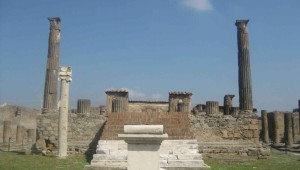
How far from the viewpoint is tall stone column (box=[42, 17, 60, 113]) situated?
752 inches

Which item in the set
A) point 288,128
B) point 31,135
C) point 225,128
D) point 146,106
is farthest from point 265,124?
point 31,135

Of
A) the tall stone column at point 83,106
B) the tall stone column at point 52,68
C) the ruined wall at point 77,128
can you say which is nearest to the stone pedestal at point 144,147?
the ruined wall at point 77,128

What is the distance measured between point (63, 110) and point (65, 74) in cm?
159

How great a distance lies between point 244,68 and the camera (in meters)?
18.9

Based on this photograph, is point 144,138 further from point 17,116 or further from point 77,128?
point 17,116

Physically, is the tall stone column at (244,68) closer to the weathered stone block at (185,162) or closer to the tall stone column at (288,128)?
the weathered stone block at (185,162)

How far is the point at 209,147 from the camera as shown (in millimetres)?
15961

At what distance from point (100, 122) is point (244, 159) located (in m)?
6.83

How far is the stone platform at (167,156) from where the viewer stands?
12.2m

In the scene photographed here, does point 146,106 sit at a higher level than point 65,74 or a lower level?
lower

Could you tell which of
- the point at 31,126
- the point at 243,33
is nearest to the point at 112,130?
the point at 243,33

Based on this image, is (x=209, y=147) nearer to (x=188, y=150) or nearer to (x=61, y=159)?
(x=188, y=150)

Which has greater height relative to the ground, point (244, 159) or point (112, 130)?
point (112, 130)

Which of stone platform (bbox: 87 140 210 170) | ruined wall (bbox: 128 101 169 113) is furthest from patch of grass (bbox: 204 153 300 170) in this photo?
ruined wall (bbox: 128 101 169 113)
